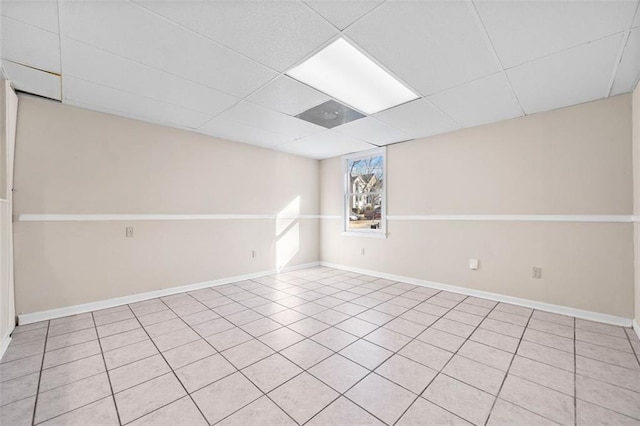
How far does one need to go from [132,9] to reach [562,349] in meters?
4.27

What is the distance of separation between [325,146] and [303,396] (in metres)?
4.04

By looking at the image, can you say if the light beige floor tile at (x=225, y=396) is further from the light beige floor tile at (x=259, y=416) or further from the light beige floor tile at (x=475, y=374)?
the light beige floor tile at (x=475, y=374)

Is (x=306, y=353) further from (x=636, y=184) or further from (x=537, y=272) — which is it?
(x=636, y=184)

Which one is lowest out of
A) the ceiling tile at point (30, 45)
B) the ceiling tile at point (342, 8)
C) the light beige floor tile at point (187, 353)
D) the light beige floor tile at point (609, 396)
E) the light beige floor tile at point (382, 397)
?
the light beige floor tile at point (609, 396)

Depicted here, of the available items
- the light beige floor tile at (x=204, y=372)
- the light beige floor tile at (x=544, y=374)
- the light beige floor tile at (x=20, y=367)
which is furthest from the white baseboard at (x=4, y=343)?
the light beige floor tile at (x=544, y=374)

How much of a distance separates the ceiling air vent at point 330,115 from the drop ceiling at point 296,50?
0.55 ft

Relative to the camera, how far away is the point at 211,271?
14.0 feet

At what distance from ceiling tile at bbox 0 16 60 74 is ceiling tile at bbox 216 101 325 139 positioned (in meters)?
1.53

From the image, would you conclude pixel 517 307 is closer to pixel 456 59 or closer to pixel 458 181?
pixel 458 181

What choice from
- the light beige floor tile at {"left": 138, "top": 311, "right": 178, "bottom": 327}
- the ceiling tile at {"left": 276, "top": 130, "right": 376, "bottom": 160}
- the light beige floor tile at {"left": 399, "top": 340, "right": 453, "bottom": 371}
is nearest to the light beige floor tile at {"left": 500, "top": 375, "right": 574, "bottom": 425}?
the light beige floor tile at {"left": 399, "top": 340, "right": 453, "bottom": 371}

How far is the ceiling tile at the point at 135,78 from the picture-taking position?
2124mm

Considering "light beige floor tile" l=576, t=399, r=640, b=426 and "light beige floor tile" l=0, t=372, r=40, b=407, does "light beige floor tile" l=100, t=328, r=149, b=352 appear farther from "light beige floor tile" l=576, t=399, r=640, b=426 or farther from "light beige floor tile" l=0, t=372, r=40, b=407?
"light beige floor tile" l=576, t=399, r=640, b=426

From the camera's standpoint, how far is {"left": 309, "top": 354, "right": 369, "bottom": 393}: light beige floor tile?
1.83 m

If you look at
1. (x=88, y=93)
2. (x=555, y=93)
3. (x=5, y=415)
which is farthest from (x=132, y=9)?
(x=555, y=93)
